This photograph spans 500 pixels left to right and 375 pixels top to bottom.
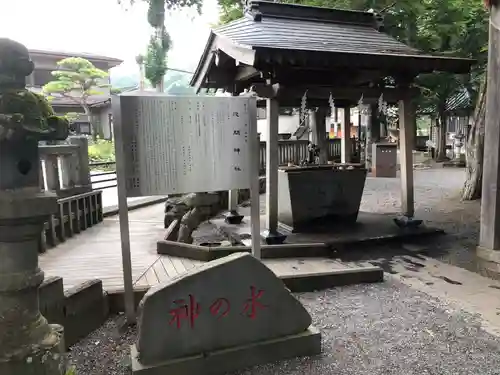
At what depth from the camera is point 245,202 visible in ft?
34.9

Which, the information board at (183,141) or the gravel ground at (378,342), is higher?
the information board at (183,141)

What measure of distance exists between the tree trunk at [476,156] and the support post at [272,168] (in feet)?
21.1

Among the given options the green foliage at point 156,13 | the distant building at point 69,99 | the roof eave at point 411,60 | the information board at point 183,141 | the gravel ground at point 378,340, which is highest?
the green foliage at point 156,13

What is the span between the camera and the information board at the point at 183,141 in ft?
11.7

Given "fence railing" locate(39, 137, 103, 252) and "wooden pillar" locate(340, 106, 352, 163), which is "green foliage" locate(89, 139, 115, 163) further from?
"wooden pillar" locate(340, 106, 352, 163)

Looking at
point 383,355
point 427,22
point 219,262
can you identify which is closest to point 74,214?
point 219,262

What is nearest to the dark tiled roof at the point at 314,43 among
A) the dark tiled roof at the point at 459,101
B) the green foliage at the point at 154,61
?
the dark tiled roof at the point at 459,101

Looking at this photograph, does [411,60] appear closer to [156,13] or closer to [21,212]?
[21,212]

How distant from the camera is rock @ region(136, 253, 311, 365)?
2775 mm

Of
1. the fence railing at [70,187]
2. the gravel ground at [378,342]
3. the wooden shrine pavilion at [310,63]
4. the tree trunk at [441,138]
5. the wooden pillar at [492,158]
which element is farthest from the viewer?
the tree trunk at [441,138]

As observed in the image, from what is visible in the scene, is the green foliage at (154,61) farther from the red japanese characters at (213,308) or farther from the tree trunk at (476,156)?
the red japanese characters at (213,308)

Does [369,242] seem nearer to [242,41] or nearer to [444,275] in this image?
[444,275]

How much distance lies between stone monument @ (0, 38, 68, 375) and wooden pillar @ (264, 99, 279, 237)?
402cm

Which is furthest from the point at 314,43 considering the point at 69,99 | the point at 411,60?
the point at 69,99
